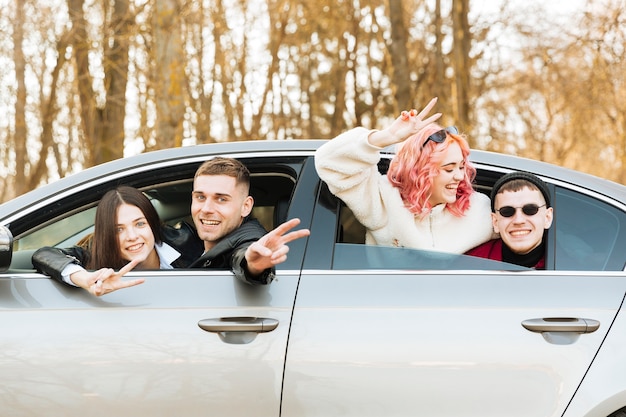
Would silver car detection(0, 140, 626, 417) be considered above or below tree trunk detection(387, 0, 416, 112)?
below

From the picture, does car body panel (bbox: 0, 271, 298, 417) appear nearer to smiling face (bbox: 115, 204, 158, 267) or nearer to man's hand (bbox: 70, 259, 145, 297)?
man's hand (bbox: 70, 259, 145, 297)

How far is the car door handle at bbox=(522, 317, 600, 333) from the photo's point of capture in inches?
112

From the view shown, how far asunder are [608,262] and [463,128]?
10749 mm

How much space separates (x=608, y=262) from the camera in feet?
9.94

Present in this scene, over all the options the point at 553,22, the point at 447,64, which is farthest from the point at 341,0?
the point at 553,22

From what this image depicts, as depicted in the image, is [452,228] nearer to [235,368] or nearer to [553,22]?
[235,368]

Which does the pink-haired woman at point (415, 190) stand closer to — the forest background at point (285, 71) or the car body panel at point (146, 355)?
the car body panel at point (146, 355)

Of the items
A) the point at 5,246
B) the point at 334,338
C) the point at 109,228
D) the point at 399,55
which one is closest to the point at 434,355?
the point at 334,338

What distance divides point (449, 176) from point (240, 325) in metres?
1.05

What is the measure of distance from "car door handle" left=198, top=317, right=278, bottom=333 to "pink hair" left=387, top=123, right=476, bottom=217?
2.59 ft

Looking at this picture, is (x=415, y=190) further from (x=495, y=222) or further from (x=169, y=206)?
(x=169, y=206)

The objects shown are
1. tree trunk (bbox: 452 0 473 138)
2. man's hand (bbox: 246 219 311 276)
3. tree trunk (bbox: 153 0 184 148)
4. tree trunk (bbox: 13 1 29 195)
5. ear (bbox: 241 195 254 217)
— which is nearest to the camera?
man's hand (bbox: 246 219 311 276)

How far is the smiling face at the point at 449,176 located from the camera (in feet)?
10.6

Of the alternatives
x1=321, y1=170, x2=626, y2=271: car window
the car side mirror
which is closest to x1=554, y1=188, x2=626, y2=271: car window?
x1=321, y1=170, x2=626, y2=271: car window
